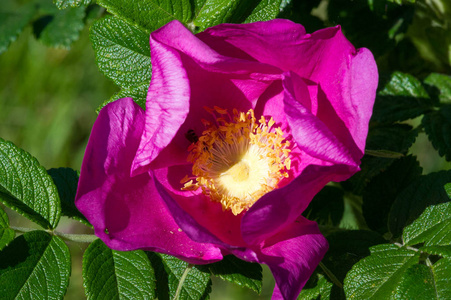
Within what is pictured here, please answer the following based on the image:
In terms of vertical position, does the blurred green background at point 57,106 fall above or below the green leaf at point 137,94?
below

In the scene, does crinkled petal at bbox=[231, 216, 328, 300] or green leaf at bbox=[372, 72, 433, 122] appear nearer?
crinkled petal at bbox=[231, 216, 328, 300]

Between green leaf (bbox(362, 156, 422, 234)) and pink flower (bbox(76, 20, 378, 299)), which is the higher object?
pink flower (bbox(76, 20, 378, 299))

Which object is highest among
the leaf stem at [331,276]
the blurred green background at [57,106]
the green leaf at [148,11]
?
the green leaf at [148,11]

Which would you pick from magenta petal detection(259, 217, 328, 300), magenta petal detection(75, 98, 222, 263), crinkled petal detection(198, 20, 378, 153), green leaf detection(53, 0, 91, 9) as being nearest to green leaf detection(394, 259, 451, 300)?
magenta petal detection(259, 217, 328, 300)

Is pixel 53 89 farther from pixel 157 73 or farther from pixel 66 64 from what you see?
pixel 157 73

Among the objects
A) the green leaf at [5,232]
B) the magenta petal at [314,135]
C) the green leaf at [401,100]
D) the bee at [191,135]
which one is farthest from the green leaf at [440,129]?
the green leaf at [5,232]

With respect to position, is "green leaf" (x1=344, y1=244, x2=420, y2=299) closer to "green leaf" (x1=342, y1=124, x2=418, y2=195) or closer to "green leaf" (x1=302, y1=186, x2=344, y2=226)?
"green leaf" (x1=342, y1=124, x2=418, y2=195)

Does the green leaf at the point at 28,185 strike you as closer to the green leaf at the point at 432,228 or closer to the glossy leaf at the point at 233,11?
the glossy leaf at the point at 233,11
